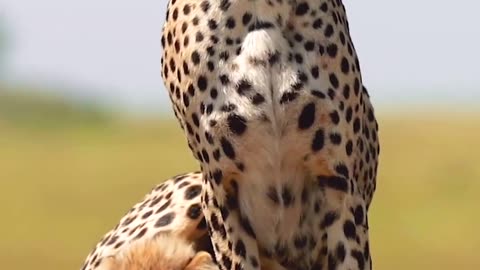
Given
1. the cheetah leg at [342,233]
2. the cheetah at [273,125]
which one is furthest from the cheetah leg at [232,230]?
the cheetah leg at [342,233]

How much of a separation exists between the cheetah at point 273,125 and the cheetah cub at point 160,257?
77 millimetres

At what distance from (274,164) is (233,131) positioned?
95mm

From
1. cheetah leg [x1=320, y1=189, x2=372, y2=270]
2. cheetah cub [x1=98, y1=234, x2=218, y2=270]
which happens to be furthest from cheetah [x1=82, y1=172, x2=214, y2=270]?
cheetah leg [x1=320, y1=189, x2=372, y2=270]

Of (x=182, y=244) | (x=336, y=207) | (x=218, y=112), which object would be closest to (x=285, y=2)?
(x=218, y=112)

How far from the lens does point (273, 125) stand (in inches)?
88.7

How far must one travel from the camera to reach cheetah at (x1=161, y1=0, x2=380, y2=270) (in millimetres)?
2256

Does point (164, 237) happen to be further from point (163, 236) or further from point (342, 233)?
point (342, 233)

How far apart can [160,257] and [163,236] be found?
0.07 meters

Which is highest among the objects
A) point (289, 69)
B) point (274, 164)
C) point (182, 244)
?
point (289, 69)

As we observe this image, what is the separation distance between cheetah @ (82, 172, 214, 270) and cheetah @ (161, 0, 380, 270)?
0.12 meters

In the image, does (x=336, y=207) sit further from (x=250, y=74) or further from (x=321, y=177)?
(x=250, y=74)

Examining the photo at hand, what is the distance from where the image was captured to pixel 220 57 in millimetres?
2281

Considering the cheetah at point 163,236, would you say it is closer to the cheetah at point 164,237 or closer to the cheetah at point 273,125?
the cheetah at point 164,237

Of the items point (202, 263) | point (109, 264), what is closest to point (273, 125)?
point (202, 263)
